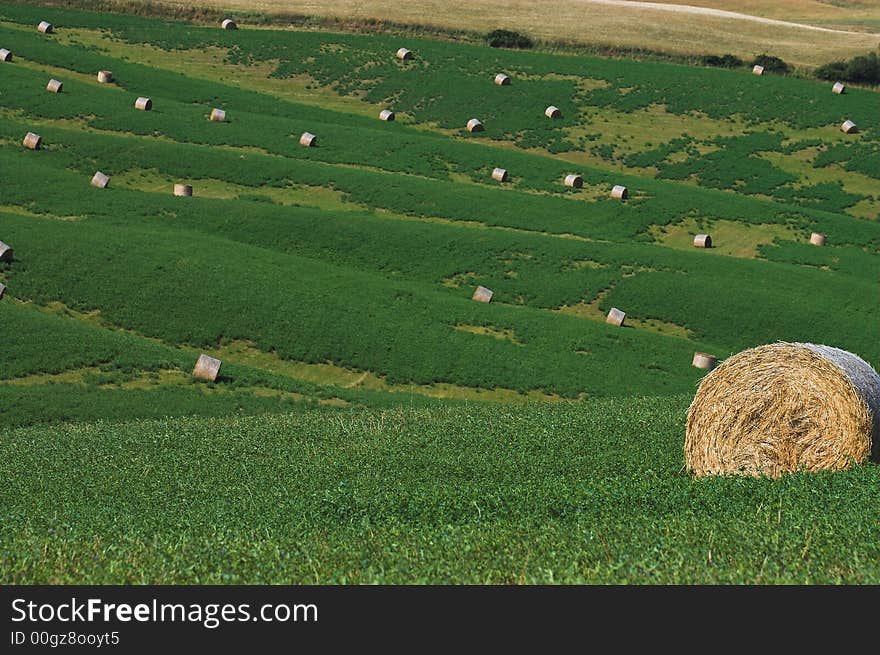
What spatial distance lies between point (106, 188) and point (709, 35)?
67.5 m

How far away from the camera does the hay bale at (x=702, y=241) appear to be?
62.7 meters

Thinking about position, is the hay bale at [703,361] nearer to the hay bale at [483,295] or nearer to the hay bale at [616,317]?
the hay bale at [616,317]

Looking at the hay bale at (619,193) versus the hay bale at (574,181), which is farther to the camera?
the hay bale at (574,181)

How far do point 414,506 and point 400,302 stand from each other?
26.7 meters

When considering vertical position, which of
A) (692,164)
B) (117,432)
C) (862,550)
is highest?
(862,550)

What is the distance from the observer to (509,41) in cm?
9894

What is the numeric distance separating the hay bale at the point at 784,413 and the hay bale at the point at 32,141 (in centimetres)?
4786

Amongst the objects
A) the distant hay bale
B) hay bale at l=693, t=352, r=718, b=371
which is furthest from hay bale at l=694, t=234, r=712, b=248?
hay bale at l=693, t=352, r=718, b=371

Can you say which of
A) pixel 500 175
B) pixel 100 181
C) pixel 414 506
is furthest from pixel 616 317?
pixel 414 506

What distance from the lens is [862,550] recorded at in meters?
18.8

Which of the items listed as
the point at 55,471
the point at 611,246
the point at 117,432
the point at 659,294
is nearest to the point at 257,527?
the point at 55,471

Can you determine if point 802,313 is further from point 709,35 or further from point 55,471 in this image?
point 709,35

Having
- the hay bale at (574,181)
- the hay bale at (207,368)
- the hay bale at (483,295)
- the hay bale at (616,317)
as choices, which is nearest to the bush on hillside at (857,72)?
the hay bale at (574,181)

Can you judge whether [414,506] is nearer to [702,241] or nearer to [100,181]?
[100,181]
